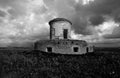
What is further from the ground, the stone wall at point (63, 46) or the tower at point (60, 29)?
the tower at point (60, 29)

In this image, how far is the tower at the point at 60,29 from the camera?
19062mm

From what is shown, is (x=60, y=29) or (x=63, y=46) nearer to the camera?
(x=63, y=46)

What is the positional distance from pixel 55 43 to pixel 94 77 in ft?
33.1

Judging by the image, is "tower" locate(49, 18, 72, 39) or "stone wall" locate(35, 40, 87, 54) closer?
"stone wall" locate(35, 40, 87, 54)

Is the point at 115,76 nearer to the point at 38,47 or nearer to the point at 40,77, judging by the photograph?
the point at 40,77

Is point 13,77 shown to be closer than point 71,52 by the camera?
Yes

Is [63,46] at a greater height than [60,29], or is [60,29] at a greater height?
[60,29]

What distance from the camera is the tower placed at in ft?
62.5

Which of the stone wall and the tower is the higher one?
the tower

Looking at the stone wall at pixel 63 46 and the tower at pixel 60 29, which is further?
the tower at pixel 60 29

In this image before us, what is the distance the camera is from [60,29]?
1917cm

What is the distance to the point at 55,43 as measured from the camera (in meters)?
15.1

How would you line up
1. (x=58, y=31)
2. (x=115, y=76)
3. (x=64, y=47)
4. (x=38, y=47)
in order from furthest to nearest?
1. (x=58, y=31)
2. (x=38, y=47)
3. (x=64, y=47)
4. (x=115, y=76)

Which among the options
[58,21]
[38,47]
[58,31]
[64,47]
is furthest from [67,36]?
[38,47]
